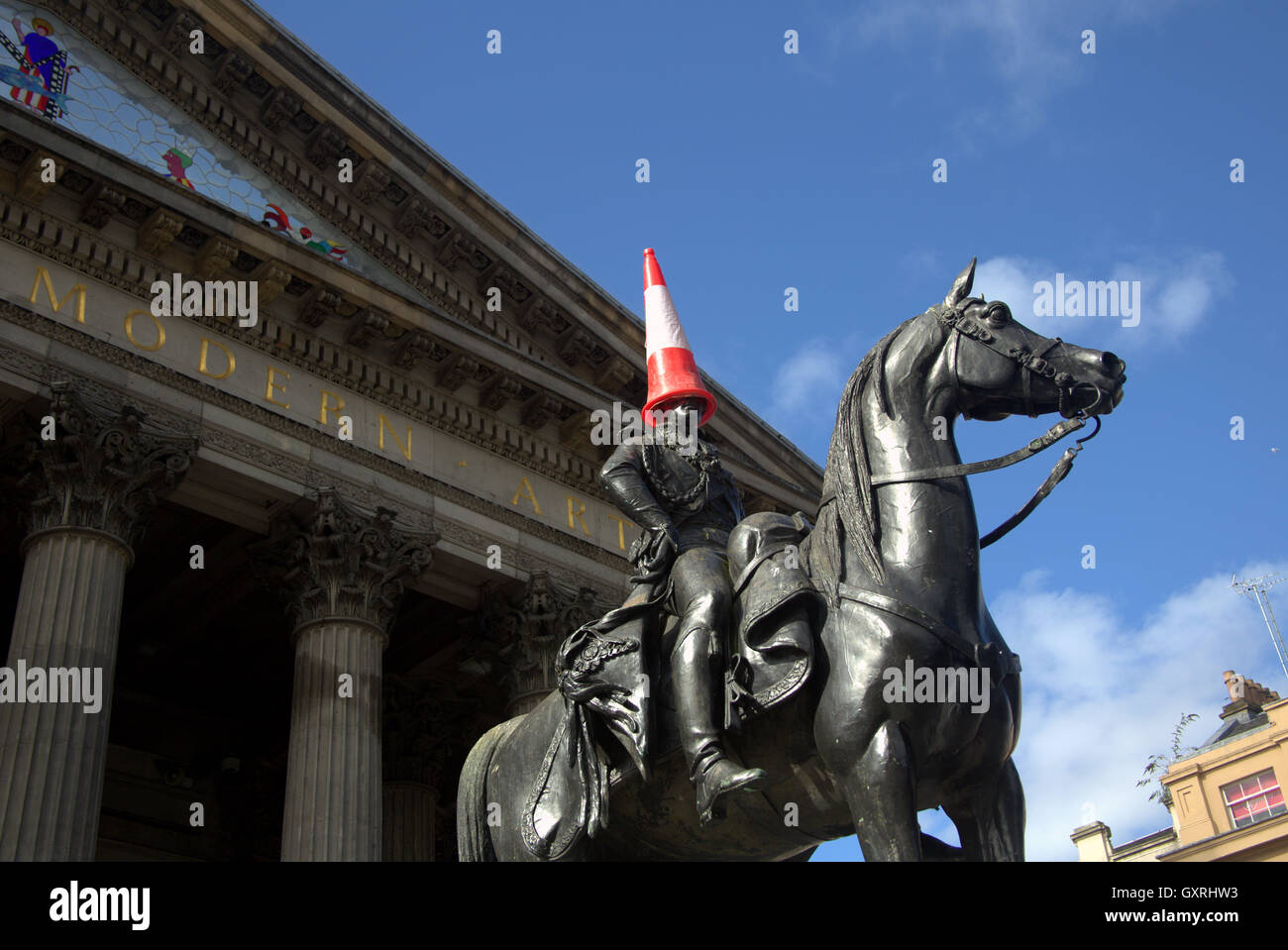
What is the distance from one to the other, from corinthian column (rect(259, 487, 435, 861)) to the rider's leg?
364 inches

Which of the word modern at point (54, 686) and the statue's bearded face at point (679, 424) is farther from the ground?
the word modern at point (54, 686)

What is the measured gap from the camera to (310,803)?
1421 centimetres

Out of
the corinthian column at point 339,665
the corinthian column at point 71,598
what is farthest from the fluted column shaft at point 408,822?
the corinthian column at point 71,598

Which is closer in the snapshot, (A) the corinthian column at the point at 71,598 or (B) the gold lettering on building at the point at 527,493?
(A) the corinthian column at the point at 71,598

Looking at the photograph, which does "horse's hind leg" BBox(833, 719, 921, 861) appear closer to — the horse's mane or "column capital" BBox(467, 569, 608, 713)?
the horse's mane

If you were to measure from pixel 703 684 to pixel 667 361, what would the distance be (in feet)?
8.18

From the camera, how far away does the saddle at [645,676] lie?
201 inches

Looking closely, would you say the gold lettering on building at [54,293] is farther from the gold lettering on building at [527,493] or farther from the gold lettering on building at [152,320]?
the gold lettering on building at [527,493]

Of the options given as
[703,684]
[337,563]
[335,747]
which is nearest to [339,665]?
[335,747]

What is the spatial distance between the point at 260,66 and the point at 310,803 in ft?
34.9

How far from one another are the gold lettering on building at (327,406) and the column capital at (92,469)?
2.70 meters

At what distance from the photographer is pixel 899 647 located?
483cm

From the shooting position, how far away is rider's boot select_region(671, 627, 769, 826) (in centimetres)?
483

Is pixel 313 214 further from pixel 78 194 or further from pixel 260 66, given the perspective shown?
pixel 78 194
